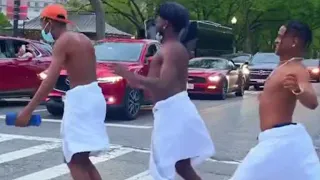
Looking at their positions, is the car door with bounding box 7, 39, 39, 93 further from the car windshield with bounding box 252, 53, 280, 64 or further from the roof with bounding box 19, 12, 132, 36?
the roof with bounding box 19, 12, 132, 36

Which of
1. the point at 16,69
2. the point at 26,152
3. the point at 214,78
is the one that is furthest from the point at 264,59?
the point at 26,152

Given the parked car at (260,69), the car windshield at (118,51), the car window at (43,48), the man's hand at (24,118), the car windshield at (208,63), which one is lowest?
the parked car at (260,69)

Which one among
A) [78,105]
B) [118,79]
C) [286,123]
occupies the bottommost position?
[118,79]

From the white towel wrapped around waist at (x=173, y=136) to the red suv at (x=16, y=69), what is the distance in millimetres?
9952

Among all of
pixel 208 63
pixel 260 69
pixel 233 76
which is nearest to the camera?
pixel 208 63

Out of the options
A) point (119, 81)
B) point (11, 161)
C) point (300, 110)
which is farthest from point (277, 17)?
point (11, 161)

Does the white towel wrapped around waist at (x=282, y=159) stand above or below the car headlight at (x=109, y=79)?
above

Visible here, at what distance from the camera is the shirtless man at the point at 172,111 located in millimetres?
5477

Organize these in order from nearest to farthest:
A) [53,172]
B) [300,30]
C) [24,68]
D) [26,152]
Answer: [300,30] → [53,172] → [26,152] → [24,68]

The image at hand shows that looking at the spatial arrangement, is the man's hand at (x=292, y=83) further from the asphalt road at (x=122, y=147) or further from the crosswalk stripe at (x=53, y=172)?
the crosswalk stripe at (x=53, y=172)

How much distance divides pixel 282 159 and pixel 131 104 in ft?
29.9

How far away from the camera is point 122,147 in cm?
1005

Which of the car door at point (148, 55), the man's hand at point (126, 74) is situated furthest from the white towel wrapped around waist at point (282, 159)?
the car door at point (148, 55)

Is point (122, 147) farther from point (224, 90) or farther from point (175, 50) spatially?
point (224, 90)
